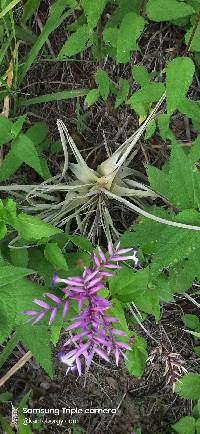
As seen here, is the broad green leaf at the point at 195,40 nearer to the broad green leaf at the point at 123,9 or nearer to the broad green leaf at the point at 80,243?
the broad green leaf at the point at 123,9

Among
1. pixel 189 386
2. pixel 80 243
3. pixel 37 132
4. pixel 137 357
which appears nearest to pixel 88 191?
pixel 37 132

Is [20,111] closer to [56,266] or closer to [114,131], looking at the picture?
[114,131]

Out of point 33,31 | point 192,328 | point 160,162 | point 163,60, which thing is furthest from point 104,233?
point 33,31

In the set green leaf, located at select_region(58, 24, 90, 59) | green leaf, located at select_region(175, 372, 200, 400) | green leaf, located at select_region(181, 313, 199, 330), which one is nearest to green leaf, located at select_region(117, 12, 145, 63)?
green leaf, located at select_region(58, 24, 90, 59)

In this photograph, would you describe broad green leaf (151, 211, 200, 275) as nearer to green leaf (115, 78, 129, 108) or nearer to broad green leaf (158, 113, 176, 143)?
broad green leaf (158, 113, 176, 143)

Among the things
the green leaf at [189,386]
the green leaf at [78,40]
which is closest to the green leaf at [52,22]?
the green leaf at [78,40]

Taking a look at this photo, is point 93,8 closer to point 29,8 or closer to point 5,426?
point 29,8
